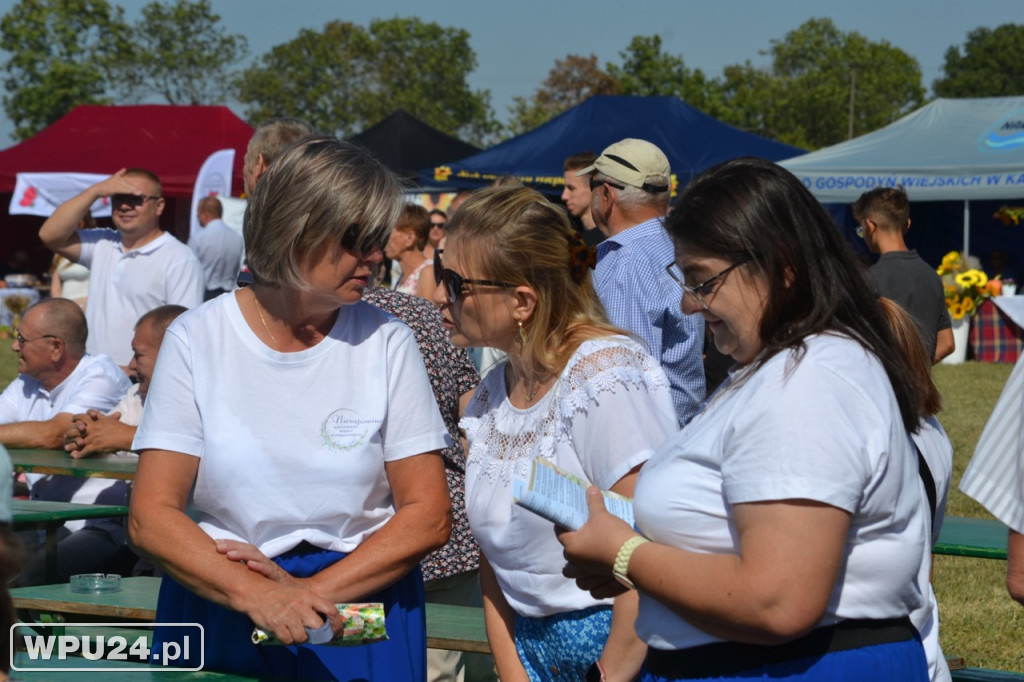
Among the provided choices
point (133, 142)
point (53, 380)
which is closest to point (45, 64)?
point (133, 142)

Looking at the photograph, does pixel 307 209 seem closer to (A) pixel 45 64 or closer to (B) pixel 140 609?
(B) pixel 140 609

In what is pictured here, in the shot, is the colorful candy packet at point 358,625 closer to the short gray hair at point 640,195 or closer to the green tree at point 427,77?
the short gray hair at point 640,195

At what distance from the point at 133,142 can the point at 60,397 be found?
17.6 metres

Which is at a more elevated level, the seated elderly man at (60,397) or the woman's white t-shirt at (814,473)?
the woman's white t-shirt at (814,473)

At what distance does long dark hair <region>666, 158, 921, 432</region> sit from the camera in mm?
1828

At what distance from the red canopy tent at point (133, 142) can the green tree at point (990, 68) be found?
70.3 metres

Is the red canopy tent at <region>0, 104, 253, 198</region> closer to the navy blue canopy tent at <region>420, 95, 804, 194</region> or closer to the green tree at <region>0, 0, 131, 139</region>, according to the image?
the navy blue canopy tent at <region>420, 95, 804, 194</region>

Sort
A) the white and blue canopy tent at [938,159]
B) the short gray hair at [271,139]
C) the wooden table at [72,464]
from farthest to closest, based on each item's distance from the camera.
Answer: the white and blue canopy tent at [938,159] < the wooden table at [72,464] < the short gray hair at [271,139]

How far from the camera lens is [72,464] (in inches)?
198

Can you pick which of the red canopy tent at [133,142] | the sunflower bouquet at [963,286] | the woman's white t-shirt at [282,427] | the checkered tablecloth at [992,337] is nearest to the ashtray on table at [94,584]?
the woman's white t-shirt at [282,427]

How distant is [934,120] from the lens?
20.2 meters

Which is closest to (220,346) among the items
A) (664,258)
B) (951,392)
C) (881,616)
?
(881,616)

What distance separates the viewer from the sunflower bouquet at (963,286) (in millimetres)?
16047

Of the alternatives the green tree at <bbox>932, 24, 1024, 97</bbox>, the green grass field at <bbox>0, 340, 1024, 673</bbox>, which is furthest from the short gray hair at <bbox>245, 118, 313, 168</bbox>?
the green tree at <bbox>932, 24, 1024, 97</bbox>
